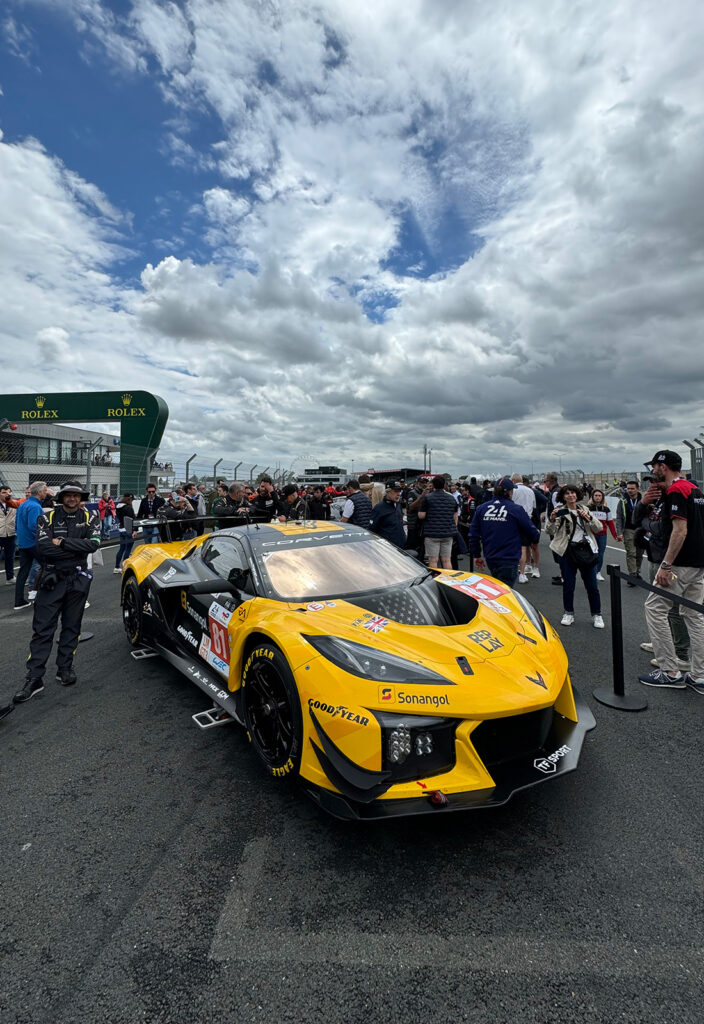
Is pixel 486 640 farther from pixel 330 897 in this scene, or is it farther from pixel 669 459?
pixel 669 459

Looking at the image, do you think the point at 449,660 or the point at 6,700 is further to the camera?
the point at 6,700

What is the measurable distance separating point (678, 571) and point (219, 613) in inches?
132

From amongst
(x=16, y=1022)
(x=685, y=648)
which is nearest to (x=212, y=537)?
(x=16, y=1022)

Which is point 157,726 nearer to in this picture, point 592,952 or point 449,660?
point 449,660

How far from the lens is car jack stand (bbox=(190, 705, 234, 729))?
3082mm

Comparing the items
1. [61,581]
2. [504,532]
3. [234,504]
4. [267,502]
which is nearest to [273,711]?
[61,581]

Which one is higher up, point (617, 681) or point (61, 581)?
point (61, 581)

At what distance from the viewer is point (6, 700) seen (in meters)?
3.72

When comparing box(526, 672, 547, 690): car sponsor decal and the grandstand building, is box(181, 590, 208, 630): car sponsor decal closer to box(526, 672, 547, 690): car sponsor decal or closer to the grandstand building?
box(526, 672, 547, 690): car sponsor decal

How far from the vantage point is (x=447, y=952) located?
5.27 feet

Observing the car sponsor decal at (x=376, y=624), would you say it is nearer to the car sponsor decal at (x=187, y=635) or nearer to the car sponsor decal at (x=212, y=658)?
the car sponsor decal at (x=212, y=658)

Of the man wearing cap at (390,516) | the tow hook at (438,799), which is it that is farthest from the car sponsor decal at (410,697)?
the man wearing cap at (390,516)

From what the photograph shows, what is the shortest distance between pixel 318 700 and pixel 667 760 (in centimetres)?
203

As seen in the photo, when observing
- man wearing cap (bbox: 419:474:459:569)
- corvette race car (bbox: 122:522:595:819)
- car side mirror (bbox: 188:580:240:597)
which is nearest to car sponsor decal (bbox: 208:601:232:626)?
corvette race car (bbox: 122:522:595:819)
